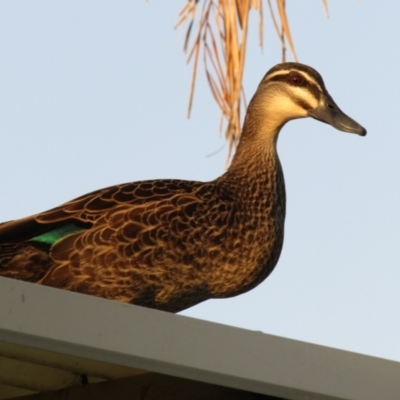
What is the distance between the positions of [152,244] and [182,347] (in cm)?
213

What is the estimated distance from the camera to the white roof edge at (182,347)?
214cm

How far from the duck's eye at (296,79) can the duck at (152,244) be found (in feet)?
2.46

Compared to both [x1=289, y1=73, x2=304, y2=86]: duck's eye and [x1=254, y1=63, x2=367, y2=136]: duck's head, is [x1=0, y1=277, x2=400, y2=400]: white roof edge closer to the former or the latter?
[x1=254, y1=63, x2=367, y2=136]: duck's head

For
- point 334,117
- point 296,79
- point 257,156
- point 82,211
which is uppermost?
point 296,79

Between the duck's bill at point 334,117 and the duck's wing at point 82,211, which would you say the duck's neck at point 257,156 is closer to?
the duck's bill at point 334,117

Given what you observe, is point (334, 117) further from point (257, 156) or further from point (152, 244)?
point (152, 244)

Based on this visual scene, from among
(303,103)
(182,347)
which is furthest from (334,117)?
(182,347)

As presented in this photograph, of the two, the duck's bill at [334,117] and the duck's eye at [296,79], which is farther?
the duck's eye at [296,79]

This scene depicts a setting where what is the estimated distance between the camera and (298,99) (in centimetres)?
546

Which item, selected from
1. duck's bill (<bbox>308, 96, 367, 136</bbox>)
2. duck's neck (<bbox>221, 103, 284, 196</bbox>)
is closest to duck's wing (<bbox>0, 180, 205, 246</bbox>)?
duck's neck (<bbox>221, 103, 284, 196</bbox>)

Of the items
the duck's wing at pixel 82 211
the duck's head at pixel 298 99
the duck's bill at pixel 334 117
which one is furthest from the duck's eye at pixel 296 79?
the duck's wing at pixel 82 211

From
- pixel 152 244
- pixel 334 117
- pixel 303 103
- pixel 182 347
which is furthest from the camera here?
pixel 303 103

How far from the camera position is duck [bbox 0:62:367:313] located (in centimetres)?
437

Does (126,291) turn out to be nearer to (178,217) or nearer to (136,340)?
(178,217)
